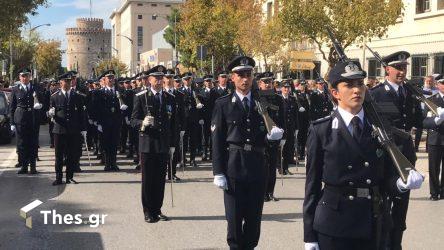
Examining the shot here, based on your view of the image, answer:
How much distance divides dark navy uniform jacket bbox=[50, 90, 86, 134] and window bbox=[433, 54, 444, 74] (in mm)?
19569

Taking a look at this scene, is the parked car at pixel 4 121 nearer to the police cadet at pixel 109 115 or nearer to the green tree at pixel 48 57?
the police cadet at pixel 109 115

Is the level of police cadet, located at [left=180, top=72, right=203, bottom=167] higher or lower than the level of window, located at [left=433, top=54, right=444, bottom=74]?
lower

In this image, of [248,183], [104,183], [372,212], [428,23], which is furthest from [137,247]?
[428,23]

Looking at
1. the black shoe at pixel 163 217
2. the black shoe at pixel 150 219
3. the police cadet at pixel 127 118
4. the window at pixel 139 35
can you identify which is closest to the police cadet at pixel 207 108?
the police cadet at pixel 127 118

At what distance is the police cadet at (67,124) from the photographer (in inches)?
442

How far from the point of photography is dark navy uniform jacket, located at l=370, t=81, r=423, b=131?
24.4 feet

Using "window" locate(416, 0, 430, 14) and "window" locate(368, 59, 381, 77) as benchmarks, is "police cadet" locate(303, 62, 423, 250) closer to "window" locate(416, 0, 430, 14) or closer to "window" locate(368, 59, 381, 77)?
"window" locate(416, 0, 430, 14)

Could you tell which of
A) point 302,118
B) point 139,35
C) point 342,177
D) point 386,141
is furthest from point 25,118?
point 139,35

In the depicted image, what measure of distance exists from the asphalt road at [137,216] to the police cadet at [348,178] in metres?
3.08

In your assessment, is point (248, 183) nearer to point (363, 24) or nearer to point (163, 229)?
point (163, 229)

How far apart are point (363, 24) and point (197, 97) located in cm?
1015

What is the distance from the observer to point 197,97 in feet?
50.5

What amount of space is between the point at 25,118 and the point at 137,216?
18.3 feet

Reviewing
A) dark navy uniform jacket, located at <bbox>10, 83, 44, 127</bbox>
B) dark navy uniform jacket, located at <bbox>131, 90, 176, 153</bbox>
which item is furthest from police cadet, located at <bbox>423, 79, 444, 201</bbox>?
dark navy uniform jacket, located at <bbox>10, 83, 44, 127</bbox>
